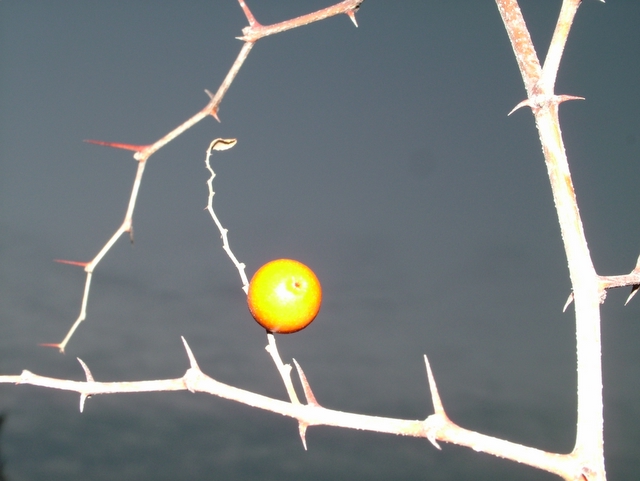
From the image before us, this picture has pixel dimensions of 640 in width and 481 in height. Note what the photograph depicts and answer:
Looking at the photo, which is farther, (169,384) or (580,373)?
(169,384)

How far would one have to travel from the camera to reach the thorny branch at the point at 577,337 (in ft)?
5.90

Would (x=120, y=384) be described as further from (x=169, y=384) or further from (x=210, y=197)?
(x=210, y=197)

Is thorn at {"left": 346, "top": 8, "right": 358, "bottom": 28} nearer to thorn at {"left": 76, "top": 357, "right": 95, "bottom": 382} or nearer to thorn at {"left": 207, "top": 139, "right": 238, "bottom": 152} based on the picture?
thorn at {"left": 207, "top": 139, "right": 238, "bottom": 152}

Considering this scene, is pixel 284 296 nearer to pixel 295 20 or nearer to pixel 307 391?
A: pixel 307 391

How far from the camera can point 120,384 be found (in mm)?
2096

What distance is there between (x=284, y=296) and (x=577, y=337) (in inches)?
53.6

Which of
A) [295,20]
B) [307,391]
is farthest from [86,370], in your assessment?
[295,20]

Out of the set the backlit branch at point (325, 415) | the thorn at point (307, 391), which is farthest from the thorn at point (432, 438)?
the thorn at point (307, 391)

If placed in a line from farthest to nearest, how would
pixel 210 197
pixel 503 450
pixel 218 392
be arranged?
pixel 210 197, pixel 218 392, pixel 503 450

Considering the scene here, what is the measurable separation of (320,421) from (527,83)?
4.63ft

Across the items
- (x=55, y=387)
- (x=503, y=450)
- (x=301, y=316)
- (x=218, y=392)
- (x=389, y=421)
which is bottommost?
(x=503, y=450)

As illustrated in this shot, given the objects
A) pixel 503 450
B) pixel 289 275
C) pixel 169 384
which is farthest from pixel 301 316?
pixel 503 450

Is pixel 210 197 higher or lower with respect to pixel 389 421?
higher

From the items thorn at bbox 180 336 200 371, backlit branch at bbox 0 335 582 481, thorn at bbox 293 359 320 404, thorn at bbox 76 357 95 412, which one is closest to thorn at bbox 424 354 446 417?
backlit branch at bbox 0 335 582 481
